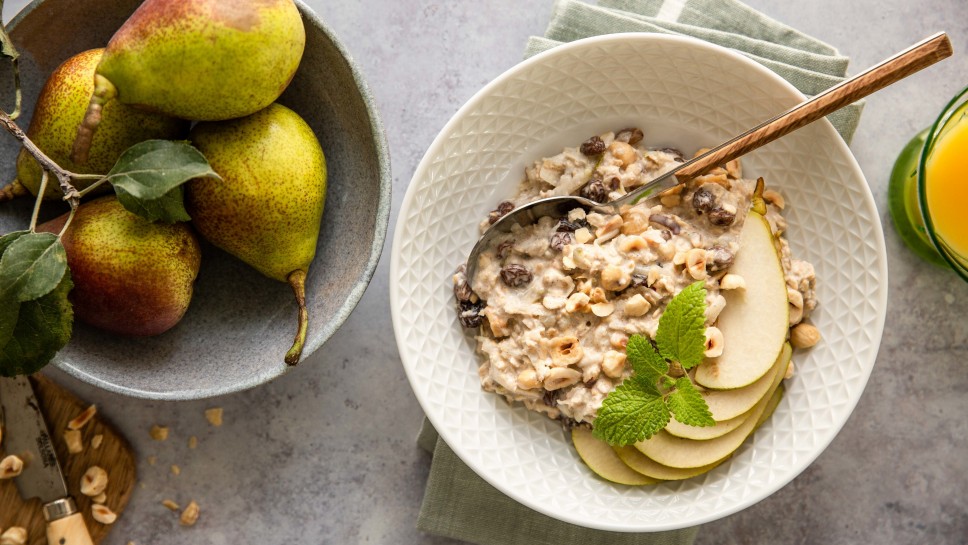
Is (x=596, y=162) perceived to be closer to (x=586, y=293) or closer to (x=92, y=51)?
(x=586, y=293)

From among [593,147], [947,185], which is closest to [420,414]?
[593,147]

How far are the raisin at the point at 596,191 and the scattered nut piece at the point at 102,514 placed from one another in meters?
1.30

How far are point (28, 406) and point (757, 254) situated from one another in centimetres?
158

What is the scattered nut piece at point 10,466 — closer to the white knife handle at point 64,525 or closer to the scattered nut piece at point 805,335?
the white knife handle at point 64,525

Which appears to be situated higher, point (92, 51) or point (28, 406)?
point (92, 51)

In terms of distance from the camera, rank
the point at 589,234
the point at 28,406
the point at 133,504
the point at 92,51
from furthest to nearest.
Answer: the point at 133,504
the point at 28,406
the point at 589,234
the point at 92,51

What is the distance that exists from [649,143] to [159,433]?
4.22ft

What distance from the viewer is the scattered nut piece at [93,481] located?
5.49ft

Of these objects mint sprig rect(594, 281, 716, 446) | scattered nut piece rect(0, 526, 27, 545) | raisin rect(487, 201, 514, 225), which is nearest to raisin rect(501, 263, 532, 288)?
raisin rect(487, 201, 514, 225)

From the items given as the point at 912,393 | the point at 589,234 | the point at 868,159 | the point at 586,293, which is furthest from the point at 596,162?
the point at 912,393

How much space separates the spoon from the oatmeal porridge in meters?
0.02

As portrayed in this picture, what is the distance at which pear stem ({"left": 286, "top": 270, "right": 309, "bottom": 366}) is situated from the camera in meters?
1.35

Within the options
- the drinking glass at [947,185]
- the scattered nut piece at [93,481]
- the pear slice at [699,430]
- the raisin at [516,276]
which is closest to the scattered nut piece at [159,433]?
the scattered nut piece at [93,481]

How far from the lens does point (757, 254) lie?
1395mm
